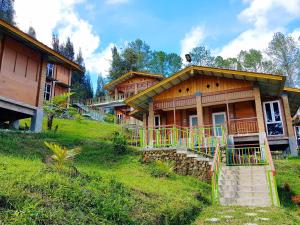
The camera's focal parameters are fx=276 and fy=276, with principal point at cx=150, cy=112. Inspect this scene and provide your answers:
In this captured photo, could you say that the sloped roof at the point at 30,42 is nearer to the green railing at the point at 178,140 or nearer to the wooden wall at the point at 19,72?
the wooden wall at the point at 19,72

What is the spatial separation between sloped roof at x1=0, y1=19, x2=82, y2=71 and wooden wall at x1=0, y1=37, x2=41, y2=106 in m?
0.31

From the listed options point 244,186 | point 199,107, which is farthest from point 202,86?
point 244,186

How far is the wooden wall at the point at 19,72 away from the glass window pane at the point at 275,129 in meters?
13.6

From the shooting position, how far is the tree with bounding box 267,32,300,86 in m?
36.9

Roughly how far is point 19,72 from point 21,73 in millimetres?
121

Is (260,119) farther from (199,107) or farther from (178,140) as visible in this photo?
(178,140)

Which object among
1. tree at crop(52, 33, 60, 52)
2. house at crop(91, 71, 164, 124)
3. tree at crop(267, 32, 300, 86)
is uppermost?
tree at crop(52, 33, 60, 52)

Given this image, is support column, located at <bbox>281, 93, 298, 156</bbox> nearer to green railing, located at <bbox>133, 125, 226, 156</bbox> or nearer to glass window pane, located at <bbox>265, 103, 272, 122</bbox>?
glass window pane, located at <bbox>265, 103, 272, 122</bbox>

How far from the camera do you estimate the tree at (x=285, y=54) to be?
121ft

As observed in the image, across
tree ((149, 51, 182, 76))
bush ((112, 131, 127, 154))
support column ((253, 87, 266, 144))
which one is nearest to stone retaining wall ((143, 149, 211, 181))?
bush ((112, 131, 127, 154))

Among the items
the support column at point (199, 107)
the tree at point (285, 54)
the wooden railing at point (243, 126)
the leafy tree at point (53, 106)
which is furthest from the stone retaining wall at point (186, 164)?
the tree at point (285, 54)

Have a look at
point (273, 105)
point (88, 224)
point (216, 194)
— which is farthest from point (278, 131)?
point (88, 224)

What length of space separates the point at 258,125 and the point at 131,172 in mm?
8188

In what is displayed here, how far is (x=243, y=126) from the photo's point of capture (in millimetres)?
16203
